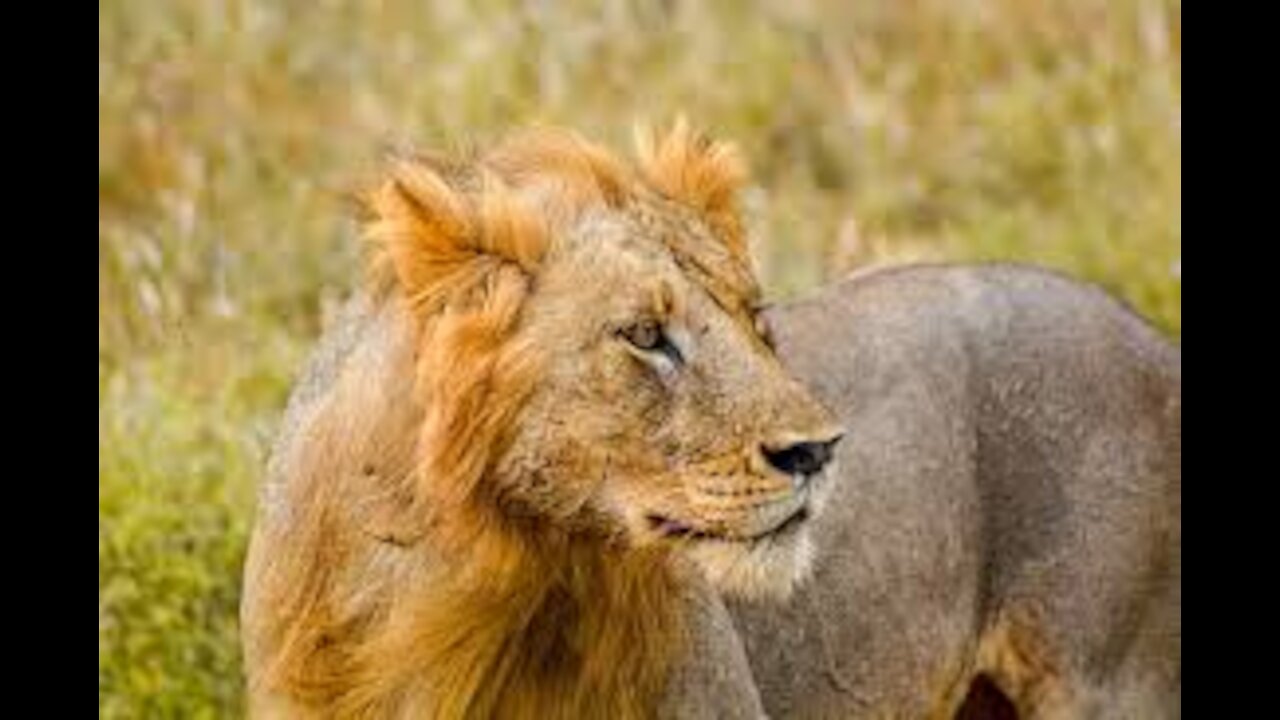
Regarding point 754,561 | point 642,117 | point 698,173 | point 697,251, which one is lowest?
point 754,561

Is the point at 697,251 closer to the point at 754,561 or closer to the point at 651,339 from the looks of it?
the point at 651,339

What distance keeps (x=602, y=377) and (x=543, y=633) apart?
50cm

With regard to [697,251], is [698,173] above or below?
above

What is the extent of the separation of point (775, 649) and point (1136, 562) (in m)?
0.84

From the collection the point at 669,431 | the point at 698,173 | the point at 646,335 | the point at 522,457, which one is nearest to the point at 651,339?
the point at 646,335

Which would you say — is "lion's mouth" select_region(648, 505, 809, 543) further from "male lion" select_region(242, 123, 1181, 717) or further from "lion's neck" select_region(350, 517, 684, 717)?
"lion's neck" select_region(350, 517, 684, 717)

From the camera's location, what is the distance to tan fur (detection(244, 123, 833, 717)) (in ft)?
18.4

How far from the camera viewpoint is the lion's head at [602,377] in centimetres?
558

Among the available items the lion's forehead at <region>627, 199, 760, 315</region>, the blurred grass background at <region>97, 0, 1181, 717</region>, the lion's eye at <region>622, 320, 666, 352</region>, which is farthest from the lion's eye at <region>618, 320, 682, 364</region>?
the blurred grass background at <region>97, 0, 1181, 717</region>

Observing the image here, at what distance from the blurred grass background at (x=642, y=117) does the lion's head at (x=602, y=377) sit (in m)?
3.04

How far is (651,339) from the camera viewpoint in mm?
5602

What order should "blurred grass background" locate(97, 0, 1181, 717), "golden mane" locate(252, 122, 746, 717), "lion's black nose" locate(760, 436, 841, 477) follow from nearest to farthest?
"lion's black nose" locate(760, 436, 841, 477)
"golden mane" locate(252, 122, 746, 717)
"blurred grass background" locate(97, 0, 1181, 717)

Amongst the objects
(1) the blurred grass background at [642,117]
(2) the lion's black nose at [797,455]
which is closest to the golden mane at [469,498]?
(2) the lion's black nose at [797,455]
